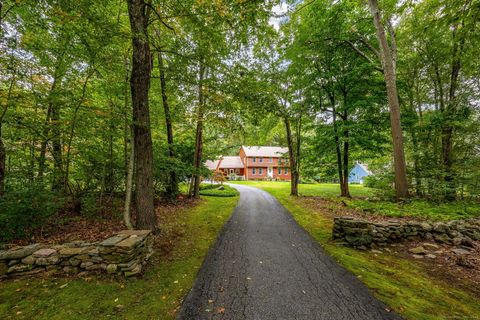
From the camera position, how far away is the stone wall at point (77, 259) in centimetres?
344

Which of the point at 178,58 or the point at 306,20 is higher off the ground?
the point at 306,20

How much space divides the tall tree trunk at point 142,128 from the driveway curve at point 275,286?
2236mm

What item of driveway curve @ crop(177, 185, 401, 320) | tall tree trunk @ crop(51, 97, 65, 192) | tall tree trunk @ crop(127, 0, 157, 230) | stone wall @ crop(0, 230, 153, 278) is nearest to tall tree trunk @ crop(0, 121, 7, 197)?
tall tree trunk @ crop(51, 97, 65, 192)

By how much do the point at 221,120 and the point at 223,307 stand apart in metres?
6.65

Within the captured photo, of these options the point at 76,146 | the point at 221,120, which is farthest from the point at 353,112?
the point at 76,146

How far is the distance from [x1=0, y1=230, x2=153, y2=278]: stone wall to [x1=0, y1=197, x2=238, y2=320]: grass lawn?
18 cm

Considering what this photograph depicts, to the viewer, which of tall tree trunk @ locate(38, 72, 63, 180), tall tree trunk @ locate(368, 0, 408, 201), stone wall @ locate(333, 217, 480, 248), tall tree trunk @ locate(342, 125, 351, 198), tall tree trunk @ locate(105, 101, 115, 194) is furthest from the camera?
tall tree trunk @ locate(342, 125, 351, 198)

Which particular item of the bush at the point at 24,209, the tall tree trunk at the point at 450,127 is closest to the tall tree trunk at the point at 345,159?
the tall tree trunk at the point at 450,127

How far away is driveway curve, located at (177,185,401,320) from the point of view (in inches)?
102

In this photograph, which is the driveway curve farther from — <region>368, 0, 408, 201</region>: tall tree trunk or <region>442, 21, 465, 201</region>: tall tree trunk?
<region>442, 21, 465, 201</region>: tall tree trunk

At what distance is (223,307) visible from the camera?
2.68 m

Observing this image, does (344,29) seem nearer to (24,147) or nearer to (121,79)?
(121,79)

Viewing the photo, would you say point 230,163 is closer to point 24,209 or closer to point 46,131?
point 46,131

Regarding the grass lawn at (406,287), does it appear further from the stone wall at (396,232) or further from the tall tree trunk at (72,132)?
the tall tree trunk at (72,132)
